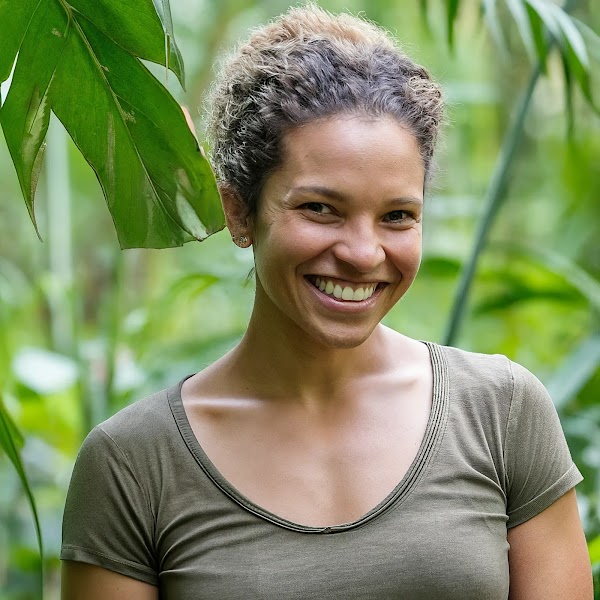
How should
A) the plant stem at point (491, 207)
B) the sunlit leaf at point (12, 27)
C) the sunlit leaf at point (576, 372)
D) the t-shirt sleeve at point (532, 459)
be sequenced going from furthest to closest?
1. the sunlit leaf at point (576, 372)
2. the plant stem at point (491, 207)
3. the t-shirt sleeve at point (532, 459)
4. the sunlit leaf at point (12, 27)

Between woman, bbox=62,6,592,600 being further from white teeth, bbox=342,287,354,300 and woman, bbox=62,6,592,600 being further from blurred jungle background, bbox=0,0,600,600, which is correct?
blurred jungle background, bbox=0,0,600,600

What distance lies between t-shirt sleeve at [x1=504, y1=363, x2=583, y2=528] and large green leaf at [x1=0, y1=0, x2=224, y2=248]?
0.45 meters

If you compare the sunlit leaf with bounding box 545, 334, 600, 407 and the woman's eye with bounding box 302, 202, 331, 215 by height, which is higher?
the woman's eye with bounding box 302, 202, 331, 215

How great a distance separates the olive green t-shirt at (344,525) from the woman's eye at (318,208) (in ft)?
0.94

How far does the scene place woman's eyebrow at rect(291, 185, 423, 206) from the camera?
3.76ft

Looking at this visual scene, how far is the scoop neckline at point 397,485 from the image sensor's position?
3.96 feet

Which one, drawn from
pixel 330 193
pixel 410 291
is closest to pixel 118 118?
pixel 330 193

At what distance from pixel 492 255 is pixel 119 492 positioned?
2838mm

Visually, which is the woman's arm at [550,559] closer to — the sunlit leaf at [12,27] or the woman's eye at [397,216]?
the woman's eye at [397,216]

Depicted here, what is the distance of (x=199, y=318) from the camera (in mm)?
4641

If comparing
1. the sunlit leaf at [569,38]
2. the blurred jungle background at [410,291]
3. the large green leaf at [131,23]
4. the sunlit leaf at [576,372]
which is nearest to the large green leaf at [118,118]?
the large green leaf at [131,23]

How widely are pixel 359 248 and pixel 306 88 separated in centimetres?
19

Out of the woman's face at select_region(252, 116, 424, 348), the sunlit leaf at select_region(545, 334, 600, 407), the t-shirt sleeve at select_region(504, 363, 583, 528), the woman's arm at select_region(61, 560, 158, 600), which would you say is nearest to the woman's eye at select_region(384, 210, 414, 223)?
the woman's face at select_region(252, 116, 424, 348)

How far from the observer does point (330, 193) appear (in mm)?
1147
